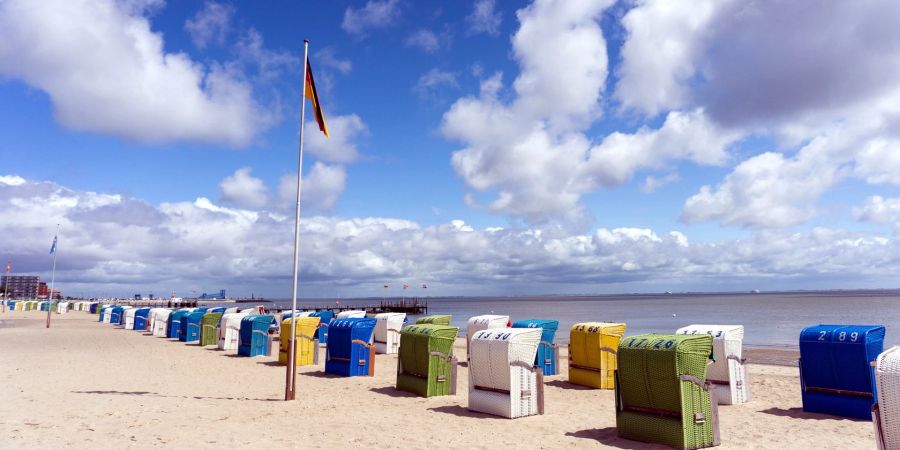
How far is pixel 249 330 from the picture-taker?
2280 centimetres

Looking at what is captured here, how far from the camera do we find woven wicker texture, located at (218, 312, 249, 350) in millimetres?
25391

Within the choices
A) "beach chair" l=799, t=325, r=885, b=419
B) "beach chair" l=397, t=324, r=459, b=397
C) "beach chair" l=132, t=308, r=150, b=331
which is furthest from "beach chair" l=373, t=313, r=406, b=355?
"beach chair" l=132, t=308, r=150, b=331

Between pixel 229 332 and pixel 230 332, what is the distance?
0.04 m

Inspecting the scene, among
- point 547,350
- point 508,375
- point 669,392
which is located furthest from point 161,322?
point 669,392

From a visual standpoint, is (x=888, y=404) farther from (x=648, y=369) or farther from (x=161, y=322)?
(x=161, y=322)

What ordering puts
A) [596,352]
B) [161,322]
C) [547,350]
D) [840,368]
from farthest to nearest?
[161,322]
[547,350]
[596,352]
[840,368]

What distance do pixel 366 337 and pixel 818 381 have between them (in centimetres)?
A: 1181

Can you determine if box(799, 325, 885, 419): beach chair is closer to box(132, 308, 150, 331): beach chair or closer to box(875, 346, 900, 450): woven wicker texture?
box(875, 346, 900, 450): woven wicker texture

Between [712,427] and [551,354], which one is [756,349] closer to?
[551,354]

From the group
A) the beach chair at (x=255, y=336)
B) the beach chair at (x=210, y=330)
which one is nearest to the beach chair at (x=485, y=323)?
the beach chair at (x=255, y=336)

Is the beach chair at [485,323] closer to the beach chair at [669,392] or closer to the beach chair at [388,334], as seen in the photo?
the beach chair at [388,334]

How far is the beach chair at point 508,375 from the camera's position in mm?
10977

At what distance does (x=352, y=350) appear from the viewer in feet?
56.3

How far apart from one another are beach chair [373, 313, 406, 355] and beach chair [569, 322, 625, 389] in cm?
1087
